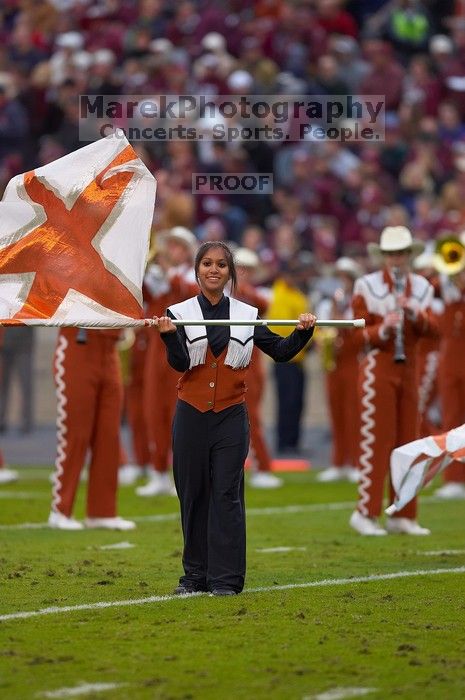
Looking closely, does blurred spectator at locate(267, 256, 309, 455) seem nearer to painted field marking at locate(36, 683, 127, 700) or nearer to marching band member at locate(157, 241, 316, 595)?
marching band member at locate(157, 241, 316, 595)

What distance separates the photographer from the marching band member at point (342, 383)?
16062 millimetres

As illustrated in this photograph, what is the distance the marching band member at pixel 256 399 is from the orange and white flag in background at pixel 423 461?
18.2 feet

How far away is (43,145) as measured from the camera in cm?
2325

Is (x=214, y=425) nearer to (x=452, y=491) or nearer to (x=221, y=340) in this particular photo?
(x=221, y=340)

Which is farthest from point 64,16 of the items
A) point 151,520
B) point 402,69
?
point 151,520

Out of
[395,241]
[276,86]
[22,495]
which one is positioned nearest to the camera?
[395,241]

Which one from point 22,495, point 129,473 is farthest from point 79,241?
point 129,473

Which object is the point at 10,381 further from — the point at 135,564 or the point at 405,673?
the point at 405,673

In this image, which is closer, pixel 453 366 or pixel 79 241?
pixel 79 241

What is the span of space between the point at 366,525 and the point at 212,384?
3.36 meters

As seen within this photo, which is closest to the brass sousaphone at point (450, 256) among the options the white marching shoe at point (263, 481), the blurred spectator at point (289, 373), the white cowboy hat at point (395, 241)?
the white cowboy hat at point (395, 241)

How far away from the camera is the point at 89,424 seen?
11477 mm

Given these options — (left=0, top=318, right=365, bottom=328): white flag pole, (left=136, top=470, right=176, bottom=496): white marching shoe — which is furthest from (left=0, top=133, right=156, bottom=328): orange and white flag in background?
(left=136, top=470, right=176, bottom=496): white marching shoe

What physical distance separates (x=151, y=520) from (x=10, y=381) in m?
9.58
